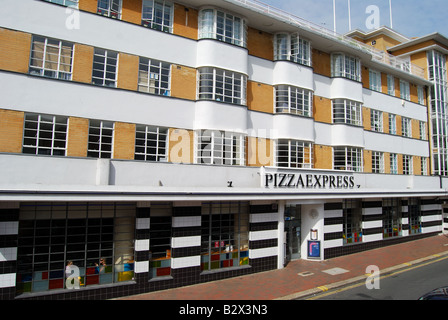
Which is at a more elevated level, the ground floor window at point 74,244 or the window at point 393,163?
the window at point 393,163

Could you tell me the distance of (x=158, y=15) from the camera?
43.0 ft

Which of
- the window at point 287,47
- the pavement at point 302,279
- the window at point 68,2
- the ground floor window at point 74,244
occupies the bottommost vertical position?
the pavement at point 302,279

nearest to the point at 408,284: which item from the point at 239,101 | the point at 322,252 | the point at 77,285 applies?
the point at 322,252

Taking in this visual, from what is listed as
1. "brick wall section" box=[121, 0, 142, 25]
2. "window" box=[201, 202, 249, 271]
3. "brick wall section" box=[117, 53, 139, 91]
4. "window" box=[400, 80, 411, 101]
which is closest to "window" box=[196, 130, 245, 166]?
"window" box=[201, 202, 249, 271]

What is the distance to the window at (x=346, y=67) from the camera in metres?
19.0

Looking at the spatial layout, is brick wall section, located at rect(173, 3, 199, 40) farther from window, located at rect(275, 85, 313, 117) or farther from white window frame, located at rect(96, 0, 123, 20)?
window, located at rect(275, 85, 313, 117)

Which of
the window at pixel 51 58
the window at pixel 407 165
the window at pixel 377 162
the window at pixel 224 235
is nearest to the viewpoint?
the window at pixel 51 58

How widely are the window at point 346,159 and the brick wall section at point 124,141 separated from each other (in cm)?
1291

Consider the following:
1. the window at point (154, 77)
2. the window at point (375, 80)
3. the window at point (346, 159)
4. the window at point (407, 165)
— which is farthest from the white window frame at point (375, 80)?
the window at point (154, 77)

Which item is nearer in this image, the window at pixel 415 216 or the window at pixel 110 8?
the window at pixel 110 8

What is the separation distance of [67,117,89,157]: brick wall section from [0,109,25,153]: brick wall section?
150 centimetres

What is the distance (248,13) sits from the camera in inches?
573

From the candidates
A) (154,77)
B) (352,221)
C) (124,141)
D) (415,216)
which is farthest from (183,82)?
(415,216)

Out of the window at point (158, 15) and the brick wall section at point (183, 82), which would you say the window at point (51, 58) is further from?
the brick wall section at point (183, 82)
